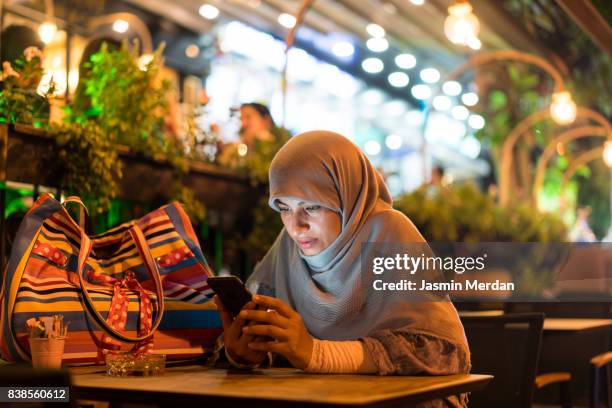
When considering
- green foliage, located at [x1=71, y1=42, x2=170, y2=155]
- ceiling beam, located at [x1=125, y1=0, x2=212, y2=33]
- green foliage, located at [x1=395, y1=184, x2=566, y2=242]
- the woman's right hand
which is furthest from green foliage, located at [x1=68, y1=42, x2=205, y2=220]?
ceiling beam, located at [x1=125, y1=0, x2=212, y2=33]

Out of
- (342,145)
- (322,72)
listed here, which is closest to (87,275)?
(342,145)

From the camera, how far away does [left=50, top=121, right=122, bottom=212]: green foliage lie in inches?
138

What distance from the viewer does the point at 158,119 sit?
410 cm

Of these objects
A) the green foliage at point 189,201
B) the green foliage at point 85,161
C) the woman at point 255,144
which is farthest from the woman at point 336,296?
the woman at point 255,144

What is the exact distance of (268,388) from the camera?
6.23 ft

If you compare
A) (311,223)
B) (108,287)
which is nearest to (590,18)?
(311,223)

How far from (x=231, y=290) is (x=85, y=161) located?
58.8 inches

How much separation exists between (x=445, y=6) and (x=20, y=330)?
12.0 meters

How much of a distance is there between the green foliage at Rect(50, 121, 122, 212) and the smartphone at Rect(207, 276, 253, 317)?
1421 mm

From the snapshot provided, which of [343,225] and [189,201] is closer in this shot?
[343,225]

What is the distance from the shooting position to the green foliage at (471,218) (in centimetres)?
682

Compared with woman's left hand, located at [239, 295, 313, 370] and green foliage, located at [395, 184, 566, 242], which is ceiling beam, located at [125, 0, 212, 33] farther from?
woman's left hand, located at [239, 295, 313, 370]

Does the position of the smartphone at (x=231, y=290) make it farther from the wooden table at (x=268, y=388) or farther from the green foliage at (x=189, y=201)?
the green foliage at (x=189, y=201)

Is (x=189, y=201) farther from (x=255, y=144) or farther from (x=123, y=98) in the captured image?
(x=255, y=144)
